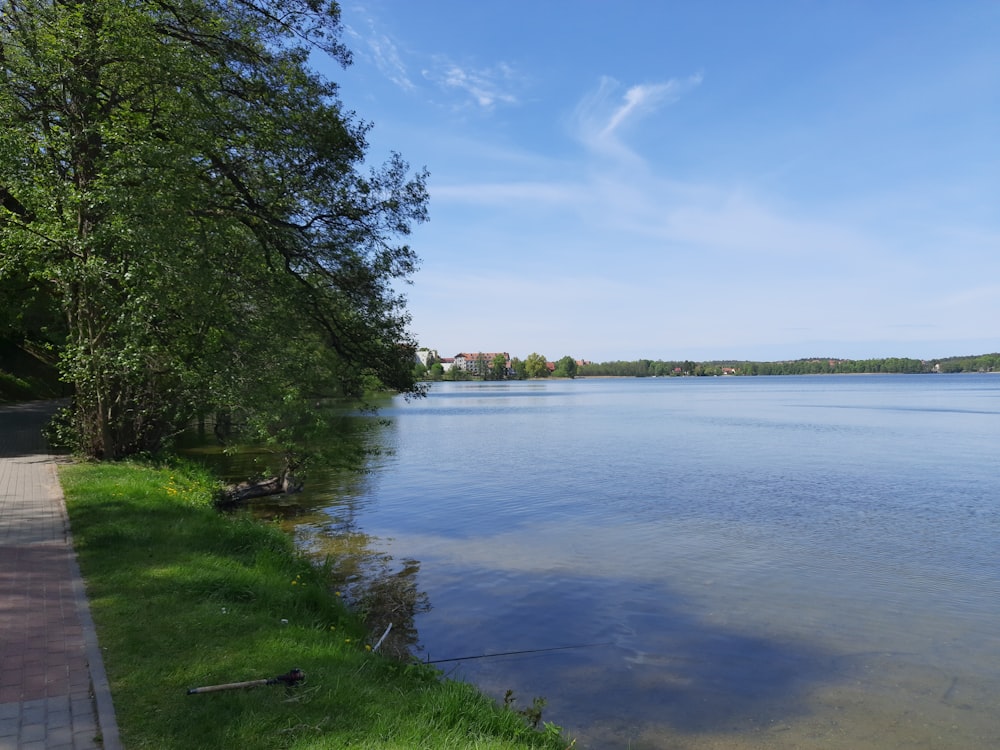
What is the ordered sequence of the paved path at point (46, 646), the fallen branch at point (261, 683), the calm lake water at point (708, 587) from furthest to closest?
the calm lake water at point (708, 587), the fallen branch at point (261, 683), the paved path at point (46, 646)

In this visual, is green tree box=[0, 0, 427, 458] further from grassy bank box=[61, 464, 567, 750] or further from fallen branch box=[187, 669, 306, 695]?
fallen branch box=[187, 669, 306, 695]

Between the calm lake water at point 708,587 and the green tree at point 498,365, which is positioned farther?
the green tree at point 498,365

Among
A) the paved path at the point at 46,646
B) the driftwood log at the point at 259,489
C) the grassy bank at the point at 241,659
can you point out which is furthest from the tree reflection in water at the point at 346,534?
the paved path at the point at 46,646

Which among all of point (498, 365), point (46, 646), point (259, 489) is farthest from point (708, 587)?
point (498, 365)

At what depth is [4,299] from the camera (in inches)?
949

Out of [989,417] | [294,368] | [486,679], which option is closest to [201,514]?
[294,368]

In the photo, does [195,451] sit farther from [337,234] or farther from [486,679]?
[486,679]

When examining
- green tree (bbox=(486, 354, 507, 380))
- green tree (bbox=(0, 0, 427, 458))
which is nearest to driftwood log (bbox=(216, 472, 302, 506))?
green tree (bbox=(0, 0, 427, 458))

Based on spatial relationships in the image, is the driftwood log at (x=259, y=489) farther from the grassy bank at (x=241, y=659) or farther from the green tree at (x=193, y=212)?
the grassy bank at (x=241, y=659)

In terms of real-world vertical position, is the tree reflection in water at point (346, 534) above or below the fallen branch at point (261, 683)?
below

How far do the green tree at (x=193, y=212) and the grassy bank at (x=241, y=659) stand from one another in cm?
525

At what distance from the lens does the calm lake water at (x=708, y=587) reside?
720 cm

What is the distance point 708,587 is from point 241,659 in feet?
27.5

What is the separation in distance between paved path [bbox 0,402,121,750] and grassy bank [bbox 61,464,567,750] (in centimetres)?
14
